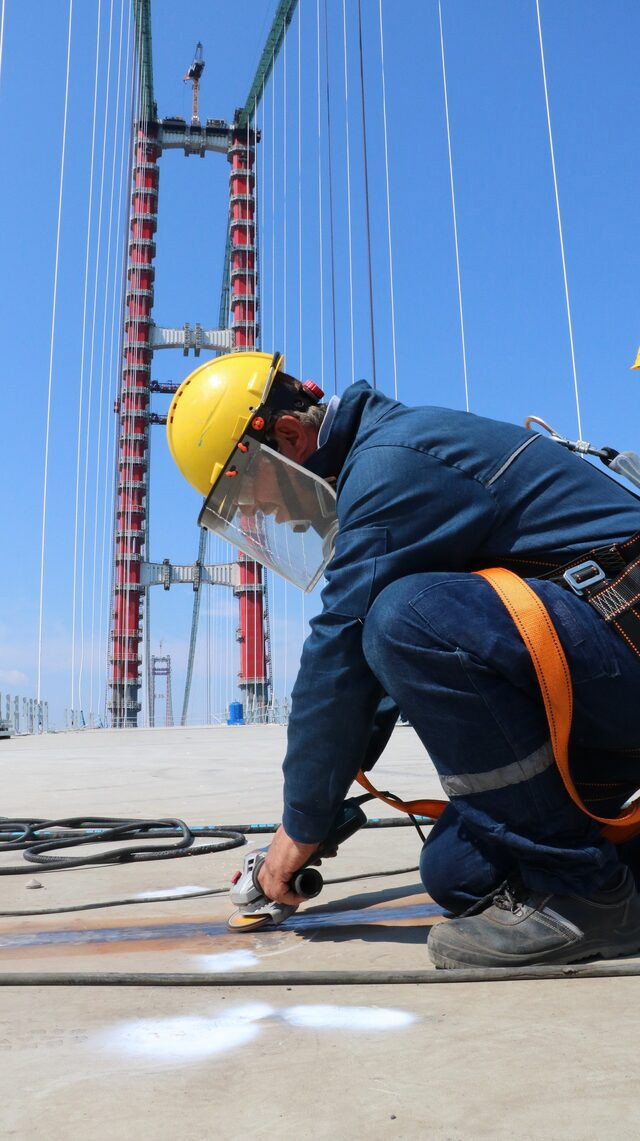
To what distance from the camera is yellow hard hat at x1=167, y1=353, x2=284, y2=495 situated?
1.75 m

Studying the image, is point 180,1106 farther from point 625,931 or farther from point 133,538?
point 133,538

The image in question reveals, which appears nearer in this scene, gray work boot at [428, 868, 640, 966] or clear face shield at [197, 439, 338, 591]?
gray work boot at [428, 868, 640, 966]

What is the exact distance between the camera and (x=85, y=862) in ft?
6.23

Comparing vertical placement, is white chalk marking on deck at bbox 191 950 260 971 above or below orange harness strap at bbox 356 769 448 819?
below

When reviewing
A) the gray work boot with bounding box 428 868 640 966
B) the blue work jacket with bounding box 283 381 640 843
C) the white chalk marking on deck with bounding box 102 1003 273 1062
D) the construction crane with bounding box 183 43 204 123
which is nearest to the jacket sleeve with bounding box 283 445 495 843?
the blue work jacket with bounding box 283 381 640 843

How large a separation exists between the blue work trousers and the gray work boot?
22 millimetres

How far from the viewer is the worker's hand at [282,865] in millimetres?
1258

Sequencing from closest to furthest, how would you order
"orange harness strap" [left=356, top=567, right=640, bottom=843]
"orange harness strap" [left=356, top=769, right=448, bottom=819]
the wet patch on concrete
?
"orange harness strap" [left=356, top=567, right=640, bottom=843] → the wet patch on concrete → "orange harness strap" [left=356, top=769, right=448, bottom=819]

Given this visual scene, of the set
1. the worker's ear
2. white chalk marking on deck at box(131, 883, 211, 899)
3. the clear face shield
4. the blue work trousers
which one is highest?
the worker's ear

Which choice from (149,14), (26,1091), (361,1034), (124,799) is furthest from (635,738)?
(149,14)

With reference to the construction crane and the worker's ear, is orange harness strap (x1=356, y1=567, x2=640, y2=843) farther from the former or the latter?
the construction crane

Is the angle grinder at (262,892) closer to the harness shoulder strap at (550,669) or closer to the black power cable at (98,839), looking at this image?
the harness shoulder strap at (550,669)

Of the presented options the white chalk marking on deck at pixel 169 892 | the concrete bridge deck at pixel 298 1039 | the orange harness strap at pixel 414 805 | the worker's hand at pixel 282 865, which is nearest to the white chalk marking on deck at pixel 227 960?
the concrete bridge deck at pixel 298 1039

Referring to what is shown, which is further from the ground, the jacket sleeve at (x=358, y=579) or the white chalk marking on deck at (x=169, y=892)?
the jacket sleeve at (x=358, y=579)
